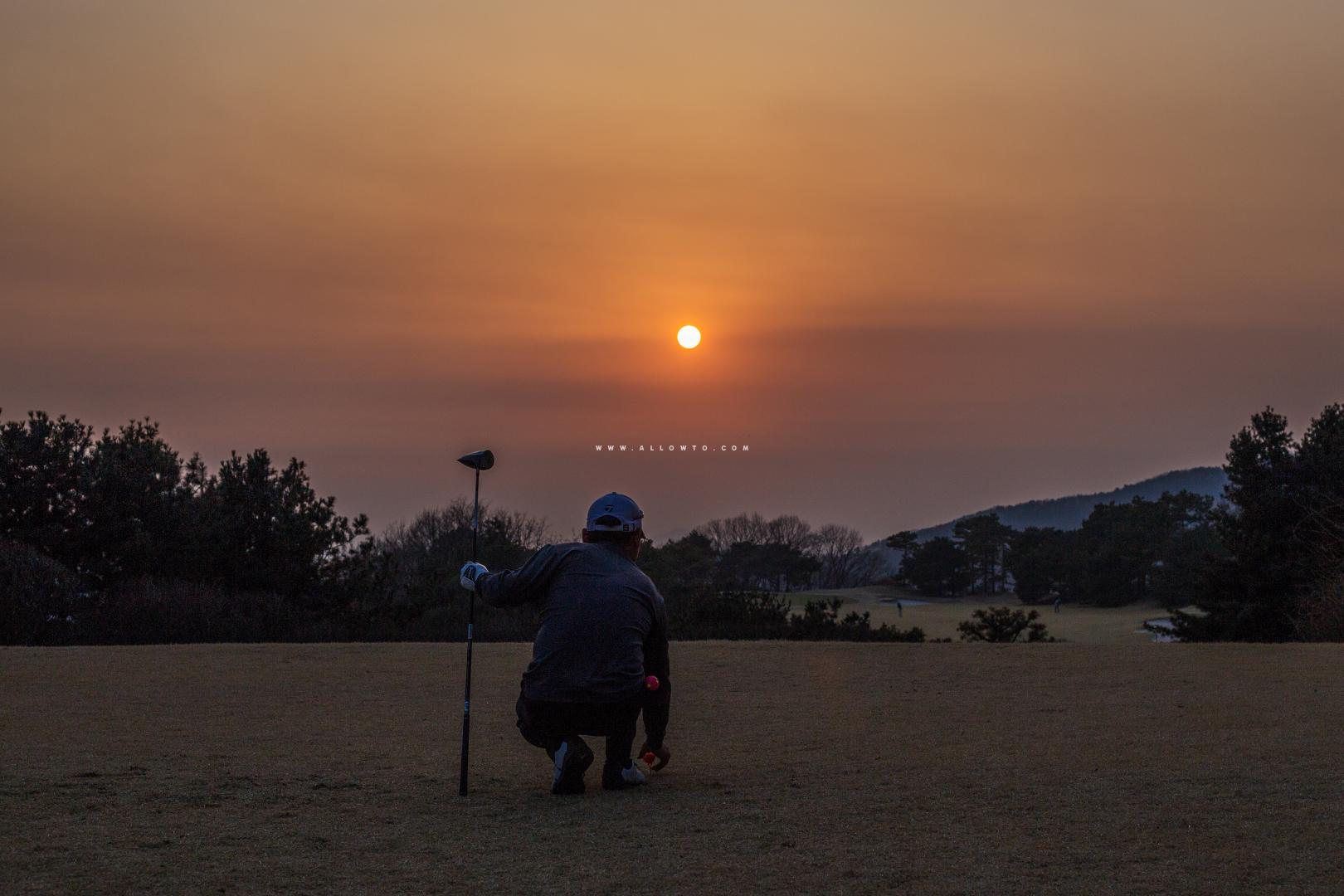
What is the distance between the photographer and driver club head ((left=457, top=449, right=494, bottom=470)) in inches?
322

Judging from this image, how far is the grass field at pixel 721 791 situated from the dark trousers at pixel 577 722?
31 centimetres

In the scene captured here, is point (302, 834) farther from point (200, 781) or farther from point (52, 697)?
point (52, 697)

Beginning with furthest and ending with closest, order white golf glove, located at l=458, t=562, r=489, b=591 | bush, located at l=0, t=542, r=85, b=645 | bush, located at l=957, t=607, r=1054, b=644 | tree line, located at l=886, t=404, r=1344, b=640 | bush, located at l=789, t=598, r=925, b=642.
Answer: tree line, located at l=886, t=404, r=1344, b=640 → bush, located at l=957, t=607, r=1054, b=644 → bush, located at l=789, t=598, r=925, b=642 → bush, located at l=0, t=542, r=85, b=645 → white golf glove, located at l=458, t=562, r=489, b=591

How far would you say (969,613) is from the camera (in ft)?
251

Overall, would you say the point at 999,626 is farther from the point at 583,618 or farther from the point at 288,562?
the point at 583,618

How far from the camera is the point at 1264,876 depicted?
5.50m

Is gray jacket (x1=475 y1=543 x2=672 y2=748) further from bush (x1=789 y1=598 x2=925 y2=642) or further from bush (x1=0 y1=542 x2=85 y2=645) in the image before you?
bush (x1=789 y1=598 x2=925 y2=642)

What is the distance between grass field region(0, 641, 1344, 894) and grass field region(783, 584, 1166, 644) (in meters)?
38.1

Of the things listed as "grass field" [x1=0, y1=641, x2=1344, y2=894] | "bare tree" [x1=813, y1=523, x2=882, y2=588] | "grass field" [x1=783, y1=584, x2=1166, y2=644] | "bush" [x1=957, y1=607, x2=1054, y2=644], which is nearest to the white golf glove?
"grass field" [x1=0, y1=641, x2=1344, y2=894]

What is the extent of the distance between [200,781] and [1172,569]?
7280 centimetres

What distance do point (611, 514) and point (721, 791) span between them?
1619mm

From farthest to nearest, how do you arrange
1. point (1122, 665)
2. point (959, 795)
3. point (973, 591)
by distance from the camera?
point (973, 591)
point (1122, 665)
point (959, 795)

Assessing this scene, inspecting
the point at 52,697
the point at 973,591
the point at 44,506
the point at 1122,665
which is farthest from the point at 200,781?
the point at 973,591

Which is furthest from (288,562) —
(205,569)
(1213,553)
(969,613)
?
(969,613)
